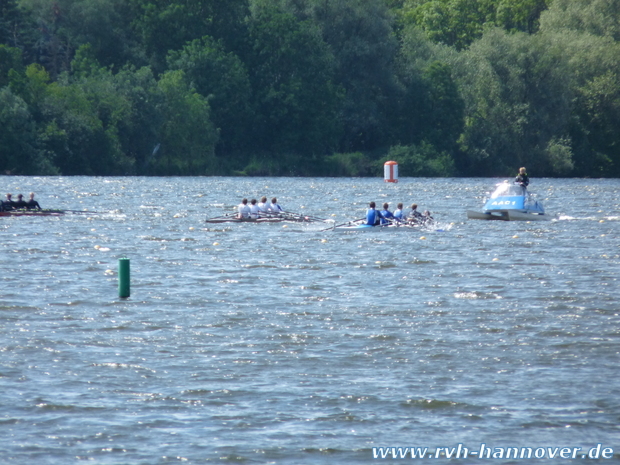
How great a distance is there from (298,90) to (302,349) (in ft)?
284

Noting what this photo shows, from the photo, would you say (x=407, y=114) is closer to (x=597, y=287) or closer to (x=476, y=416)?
(x=597, y=287)

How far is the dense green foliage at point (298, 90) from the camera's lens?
9031cm

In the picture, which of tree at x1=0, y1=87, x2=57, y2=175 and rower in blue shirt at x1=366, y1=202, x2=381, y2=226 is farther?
tree at x1=0, y1=87, x2=57, y2=175

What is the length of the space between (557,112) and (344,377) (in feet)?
263

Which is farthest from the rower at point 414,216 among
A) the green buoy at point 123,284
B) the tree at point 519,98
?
the tree at point 519,98

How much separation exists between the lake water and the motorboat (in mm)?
8206

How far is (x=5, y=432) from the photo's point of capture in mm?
13250

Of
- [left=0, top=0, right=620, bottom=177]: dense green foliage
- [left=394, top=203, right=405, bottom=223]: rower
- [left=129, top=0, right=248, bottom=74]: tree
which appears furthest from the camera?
[left=129, top=0, right=248, bottom=74]: tree

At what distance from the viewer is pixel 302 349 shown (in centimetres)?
1795

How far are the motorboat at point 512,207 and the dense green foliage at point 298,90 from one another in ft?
152

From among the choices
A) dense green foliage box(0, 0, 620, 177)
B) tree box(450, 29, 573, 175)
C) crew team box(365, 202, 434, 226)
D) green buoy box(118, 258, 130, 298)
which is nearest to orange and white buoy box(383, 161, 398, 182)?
dense green foliage box(0, 0, 620, 177)

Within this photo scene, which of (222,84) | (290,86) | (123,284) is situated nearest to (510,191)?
(123,284)

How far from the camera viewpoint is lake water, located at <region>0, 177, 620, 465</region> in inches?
522

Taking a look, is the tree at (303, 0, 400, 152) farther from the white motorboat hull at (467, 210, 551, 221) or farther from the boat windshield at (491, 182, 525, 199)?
the white motorboat hull at (467, 210, 551, 221)
